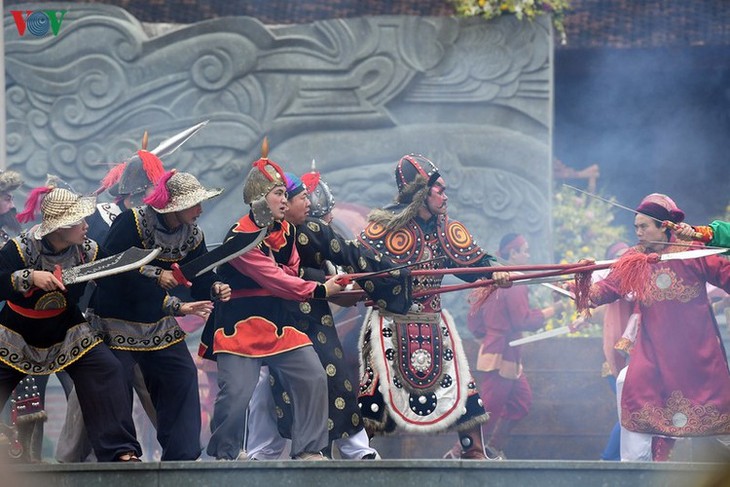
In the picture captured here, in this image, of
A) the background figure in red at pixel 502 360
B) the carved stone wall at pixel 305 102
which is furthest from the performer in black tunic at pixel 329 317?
the carved stone wall at pixel 305 102

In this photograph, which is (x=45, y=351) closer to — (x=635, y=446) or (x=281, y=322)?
(x=281, y=322)

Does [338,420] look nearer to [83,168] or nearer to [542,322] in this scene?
[542,322]

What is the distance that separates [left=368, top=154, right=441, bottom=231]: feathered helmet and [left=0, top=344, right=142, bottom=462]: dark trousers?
6.96ft

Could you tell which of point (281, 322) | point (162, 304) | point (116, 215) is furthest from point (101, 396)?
point (116, 215)

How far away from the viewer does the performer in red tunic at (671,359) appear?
10016mm

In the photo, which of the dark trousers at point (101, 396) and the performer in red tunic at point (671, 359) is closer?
the dark trousers at point (101, 396)

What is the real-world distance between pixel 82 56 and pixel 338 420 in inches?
270

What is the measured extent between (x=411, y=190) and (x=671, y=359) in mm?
1881

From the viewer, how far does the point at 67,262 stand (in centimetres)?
905

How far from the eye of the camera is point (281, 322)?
9.59m

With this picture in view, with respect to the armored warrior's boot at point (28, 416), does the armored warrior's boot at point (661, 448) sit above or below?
below

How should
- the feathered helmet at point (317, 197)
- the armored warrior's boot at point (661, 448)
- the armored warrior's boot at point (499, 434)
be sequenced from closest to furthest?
the armored warrior's boot at point (661, 448) → the feathered helmet at point (317, 197) → the armored warrior's boot at point (499, 434)

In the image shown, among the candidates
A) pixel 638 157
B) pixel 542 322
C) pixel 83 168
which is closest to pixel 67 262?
pixel 542 322

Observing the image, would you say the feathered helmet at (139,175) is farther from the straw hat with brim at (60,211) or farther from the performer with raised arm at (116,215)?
the straw hat with brim at (60,211)
